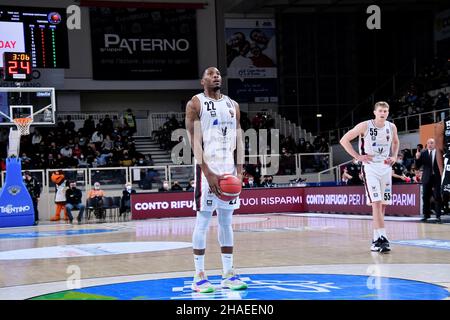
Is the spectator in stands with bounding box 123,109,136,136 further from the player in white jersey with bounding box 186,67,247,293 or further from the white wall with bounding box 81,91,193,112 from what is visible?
the player in white jersey with bounding box 186,67,247,293

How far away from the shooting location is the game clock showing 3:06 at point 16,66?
1948cm

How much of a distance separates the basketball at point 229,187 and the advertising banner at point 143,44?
90.8 ft

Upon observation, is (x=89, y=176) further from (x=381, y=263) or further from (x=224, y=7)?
(x=381, y=263)

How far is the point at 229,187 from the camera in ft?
19.1

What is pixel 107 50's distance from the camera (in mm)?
32406

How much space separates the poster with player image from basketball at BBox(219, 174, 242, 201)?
28067 mm

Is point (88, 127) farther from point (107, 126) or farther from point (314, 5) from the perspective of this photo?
point (314, 5)

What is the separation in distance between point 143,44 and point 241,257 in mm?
25340

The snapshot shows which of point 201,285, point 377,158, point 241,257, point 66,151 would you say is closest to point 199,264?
point 201,285

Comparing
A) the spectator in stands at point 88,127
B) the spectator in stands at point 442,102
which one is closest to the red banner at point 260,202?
the spectator in stands at point 442,102

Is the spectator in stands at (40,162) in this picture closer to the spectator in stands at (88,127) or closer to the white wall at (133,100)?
the spectator in stands at (88,127)

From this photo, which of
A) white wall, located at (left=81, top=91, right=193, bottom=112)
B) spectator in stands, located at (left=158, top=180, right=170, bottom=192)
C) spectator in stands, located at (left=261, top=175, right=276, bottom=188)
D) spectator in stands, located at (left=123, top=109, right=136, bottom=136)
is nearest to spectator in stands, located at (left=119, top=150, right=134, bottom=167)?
spectator in stands, located at (left=158, top=180, right=170, bottom=192)
